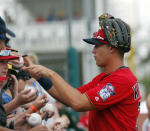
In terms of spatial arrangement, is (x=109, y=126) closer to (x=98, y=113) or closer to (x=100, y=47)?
(x=98, y=113)

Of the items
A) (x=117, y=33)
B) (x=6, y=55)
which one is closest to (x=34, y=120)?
(x=6, y=55)

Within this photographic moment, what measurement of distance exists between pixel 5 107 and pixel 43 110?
0.68 metres

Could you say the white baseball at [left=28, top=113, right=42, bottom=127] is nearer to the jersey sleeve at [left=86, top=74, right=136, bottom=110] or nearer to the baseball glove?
the jersey sleeve at [left=86, top=74, right=136, bottom=110]

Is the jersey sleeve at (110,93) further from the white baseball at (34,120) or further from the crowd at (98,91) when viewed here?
the white baseball at (34,120)

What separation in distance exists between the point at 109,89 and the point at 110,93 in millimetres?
37

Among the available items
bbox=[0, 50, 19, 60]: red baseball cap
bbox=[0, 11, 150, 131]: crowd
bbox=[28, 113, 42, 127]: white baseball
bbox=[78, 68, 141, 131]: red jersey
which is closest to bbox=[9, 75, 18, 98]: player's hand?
bbox=[0, 11, 150, 131]: crowd

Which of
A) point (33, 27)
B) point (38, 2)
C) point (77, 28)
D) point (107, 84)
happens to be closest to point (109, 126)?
point (107, 84)

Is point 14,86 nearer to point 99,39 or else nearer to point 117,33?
point 99,39

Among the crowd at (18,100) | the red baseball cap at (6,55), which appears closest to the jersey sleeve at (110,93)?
the crowd at (18,100)

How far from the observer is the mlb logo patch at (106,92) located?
131 inches

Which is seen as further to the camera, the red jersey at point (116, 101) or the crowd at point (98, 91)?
the red jersey at point (116, 101)

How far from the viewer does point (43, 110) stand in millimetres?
3795

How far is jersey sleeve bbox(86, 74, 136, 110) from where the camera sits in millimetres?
3316

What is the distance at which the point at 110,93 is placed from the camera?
3.33 m
